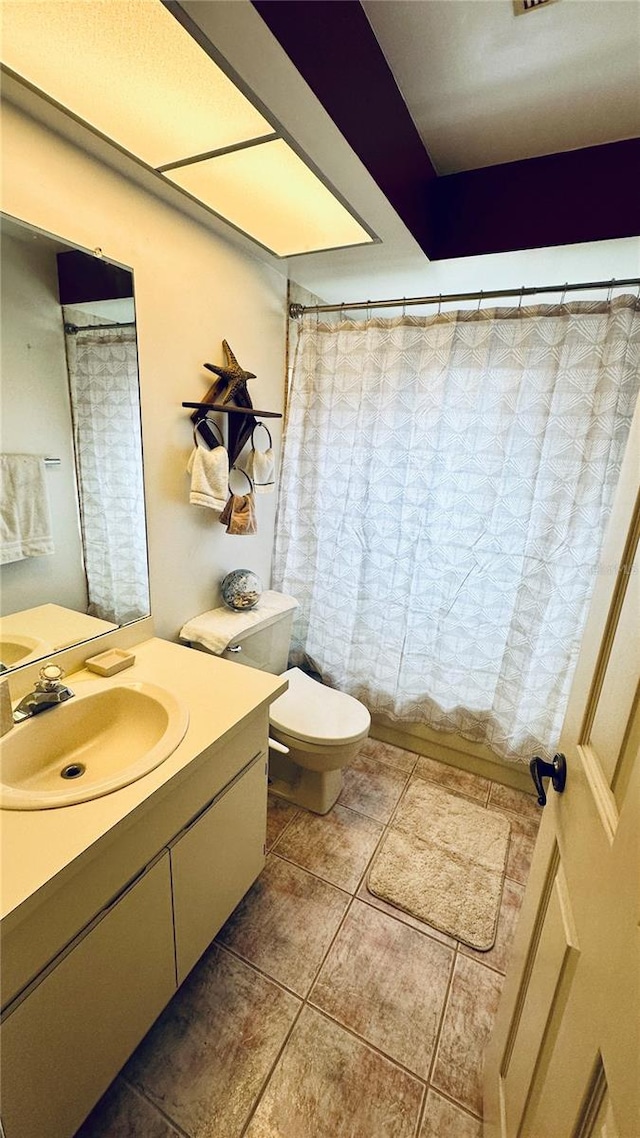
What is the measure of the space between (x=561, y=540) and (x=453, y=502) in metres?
0.45

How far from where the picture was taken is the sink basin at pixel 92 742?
92 centimetres

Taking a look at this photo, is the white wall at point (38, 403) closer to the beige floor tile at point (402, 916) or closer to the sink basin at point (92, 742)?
the sink basin at point (92, 742)

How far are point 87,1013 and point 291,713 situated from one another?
1.01 m

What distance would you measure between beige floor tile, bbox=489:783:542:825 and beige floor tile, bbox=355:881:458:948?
0.66 meters

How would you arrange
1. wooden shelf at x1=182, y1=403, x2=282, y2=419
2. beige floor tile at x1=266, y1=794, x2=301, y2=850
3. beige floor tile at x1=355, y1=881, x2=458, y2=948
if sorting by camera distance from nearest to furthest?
beige floor tile at x1=355, y1=881, x2=458, y2=948, wooden shelf at x1=182, y1=403, x2=282, y2=419, beige floor tile at x1=266, y1=794, x2=301, y2=850

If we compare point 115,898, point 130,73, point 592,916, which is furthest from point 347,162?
point 115,898

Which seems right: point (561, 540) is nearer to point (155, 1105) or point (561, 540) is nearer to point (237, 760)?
point (237, 760)

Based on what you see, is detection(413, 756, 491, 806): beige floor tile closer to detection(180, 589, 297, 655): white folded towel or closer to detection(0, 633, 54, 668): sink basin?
detection(180, 589, 297, 655): white folded towel

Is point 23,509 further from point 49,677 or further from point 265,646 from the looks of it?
point 265,646

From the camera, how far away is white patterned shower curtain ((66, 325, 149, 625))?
1.20 meters

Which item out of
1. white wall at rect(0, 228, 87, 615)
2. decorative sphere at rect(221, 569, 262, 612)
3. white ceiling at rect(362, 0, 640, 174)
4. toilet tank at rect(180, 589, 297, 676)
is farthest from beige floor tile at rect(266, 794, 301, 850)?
white ceiling at rect(362, 0, 640, 174)

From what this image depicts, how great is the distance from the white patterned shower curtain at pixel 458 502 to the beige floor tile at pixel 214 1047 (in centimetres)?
123

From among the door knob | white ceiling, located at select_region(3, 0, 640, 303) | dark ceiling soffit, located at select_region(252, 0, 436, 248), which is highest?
dark ceiling soffit, located at select_region(252, 0, 436, 248)

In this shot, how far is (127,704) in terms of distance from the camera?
120 centimetres
